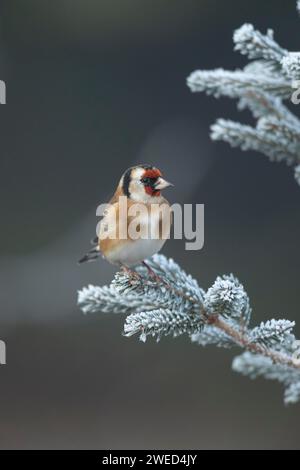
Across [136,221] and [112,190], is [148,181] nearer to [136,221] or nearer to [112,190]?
[136,221]

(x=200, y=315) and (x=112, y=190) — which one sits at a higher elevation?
(x=112, y=190)

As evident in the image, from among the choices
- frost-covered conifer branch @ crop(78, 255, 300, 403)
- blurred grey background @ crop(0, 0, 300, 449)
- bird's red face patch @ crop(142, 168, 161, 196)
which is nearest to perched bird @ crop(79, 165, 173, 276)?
bird's red face patch @ crop(142, 168, 161, 196)

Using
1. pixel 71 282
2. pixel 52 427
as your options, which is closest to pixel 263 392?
→ pixel 52 427

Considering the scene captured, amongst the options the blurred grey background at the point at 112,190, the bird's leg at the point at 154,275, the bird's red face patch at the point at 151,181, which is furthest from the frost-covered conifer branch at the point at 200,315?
the blurred grey background at the point at 112,190

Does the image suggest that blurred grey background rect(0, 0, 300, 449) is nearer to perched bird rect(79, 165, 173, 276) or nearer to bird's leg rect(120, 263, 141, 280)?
perched bird rect(79, 165, 173, 276)

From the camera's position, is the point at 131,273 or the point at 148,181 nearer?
the point at 131,273

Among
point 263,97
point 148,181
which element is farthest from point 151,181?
point 263,97

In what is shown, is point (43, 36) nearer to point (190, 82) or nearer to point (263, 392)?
point (263, 392)
